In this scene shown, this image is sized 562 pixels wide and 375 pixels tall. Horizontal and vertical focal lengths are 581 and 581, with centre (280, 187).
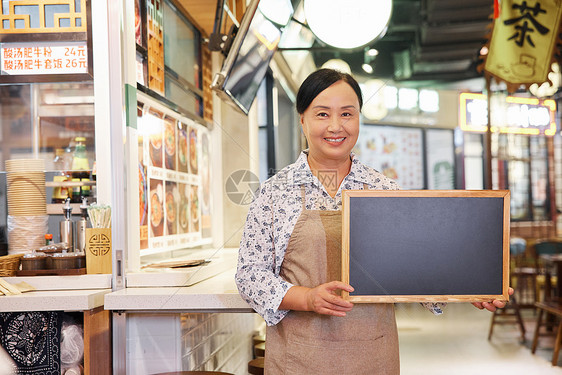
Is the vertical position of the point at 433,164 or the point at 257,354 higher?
the point at 433,164

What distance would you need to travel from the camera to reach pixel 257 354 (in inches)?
92.6

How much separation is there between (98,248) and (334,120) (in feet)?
3.72

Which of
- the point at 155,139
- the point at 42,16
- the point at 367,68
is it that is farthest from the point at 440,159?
the point at 42,16

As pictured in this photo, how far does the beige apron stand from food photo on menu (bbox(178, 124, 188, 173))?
903 mm

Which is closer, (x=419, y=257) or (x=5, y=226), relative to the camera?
(x=419, y=257)

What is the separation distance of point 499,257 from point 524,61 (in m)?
1.22

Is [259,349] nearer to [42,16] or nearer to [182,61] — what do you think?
[182,61]

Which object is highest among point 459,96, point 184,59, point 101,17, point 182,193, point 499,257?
point 101,17

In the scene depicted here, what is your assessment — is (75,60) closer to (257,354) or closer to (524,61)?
(257,354)

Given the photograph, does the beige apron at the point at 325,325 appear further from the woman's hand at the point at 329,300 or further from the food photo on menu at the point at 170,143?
the food photo on menu at the point at 170,143

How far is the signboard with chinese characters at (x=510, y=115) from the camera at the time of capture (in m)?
2.45

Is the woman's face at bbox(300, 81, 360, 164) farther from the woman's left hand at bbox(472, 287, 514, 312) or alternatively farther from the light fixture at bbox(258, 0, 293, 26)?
the light fixture at bbox(258, 0, 293, 26)

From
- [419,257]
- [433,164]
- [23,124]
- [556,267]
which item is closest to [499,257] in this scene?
[419,257]

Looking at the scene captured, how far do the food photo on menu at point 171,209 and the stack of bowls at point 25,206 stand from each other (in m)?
0.54
